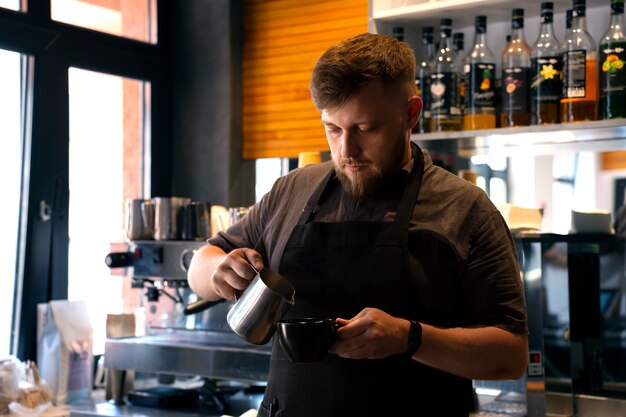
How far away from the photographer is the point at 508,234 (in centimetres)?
164

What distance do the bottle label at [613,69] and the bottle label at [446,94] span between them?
0.46 metres

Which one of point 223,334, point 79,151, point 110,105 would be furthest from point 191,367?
point 110,105

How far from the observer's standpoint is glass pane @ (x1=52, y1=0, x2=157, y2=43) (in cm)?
372

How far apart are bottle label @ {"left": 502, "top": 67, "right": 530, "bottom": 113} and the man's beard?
1022 millimetres

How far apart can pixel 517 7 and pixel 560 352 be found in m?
1.08

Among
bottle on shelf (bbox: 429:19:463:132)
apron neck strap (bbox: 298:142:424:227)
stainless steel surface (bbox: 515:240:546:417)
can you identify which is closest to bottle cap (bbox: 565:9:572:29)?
bottle on shelf (bbox: 429:19:463:132)

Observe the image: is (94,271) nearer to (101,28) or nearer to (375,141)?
(101,28)

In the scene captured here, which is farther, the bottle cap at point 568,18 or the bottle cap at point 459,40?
the bottle cap at point 459,40

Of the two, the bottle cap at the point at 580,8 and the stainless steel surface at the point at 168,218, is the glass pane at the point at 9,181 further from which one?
the bottle cap at the point at 580,8

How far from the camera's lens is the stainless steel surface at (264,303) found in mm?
1570

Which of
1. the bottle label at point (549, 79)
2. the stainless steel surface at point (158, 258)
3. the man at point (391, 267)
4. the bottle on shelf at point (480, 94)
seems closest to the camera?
the man at point (391, 267)

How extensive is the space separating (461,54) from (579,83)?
0.52 m

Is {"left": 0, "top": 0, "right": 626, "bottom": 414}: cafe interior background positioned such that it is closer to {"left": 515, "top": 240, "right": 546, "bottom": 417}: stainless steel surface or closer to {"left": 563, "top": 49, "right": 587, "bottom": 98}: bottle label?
{"left": 515, "top": 240, "right": 546, "bottom": 417}: stainless steel surface

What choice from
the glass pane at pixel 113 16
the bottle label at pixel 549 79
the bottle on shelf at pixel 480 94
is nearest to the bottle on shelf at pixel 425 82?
the bottle on shelf at pixel 480 94
